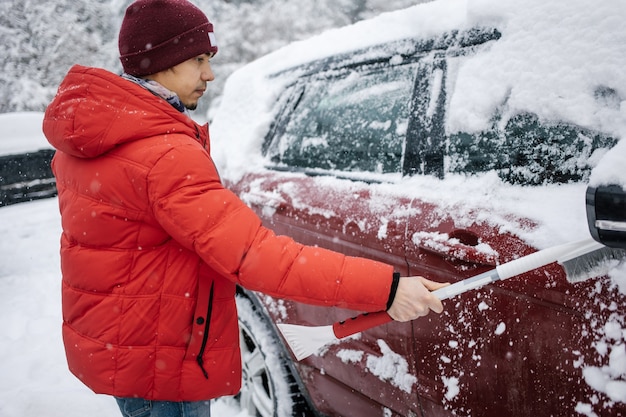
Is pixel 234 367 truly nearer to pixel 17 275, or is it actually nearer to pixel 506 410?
pixel 506 410

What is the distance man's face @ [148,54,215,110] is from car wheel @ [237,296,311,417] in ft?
4.36

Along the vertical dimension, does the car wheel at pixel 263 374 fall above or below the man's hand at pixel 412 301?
below

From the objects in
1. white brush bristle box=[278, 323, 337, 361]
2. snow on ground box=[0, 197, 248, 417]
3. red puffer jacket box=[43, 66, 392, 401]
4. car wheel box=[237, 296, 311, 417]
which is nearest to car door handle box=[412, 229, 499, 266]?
red puffer jacket box=[43, 66, 392, 401]

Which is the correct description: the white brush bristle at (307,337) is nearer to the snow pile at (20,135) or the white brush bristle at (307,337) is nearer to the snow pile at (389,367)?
the snow pile at (389,367)

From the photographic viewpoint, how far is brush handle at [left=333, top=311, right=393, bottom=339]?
3.99 ft

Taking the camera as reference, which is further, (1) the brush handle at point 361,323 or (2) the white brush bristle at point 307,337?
(2) the white brush bristle at point 307,337

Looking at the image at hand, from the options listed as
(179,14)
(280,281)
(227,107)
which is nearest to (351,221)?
(280,281)

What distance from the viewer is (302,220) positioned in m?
1.96

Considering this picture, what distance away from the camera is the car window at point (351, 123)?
1.76 metres

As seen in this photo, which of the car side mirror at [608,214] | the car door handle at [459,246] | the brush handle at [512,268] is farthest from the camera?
the car door handle at [459,246]

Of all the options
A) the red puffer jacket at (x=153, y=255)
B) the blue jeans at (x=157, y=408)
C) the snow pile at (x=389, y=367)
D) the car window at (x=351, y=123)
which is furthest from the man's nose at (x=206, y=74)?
the snow pile at (x=389, y=367)

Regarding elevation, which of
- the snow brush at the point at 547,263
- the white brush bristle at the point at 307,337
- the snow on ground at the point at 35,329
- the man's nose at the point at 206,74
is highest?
the man's nose at the point at 206,74

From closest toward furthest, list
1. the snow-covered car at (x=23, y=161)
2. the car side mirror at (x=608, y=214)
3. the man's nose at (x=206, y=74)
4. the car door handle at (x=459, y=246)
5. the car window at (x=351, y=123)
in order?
1. the car side mirror at (x=608, y=214)
2. the car door handle at (x=459, y=246)
3. the man's nose at (x=206, y=74)
4. the car window at (x=351, y=123)
5. the snow-covered car at (x=23, y=161)

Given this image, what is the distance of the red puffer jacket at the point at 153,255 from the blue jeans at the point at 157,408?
0.25 feet
